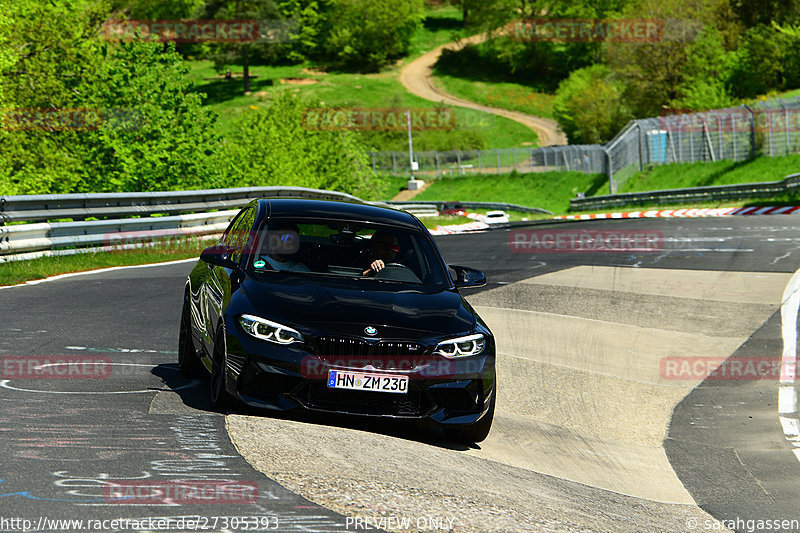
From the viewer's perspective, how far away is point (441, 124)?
102438 mm

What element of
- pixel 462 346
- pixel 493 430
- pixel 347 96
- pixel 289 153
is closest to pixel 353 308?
pixel 462 346

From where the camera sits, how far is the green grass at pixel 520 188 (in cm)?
6625

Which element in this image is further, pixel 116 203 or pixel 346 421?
pixel 116 203

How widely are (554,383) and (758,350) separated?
320cm

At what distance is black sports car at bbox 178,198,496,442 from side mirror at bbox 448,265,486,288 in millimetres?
16

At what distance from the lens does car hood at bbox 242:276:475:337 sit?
22.0ft

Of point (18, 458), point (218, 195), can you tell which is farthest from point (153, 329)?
point (218, 195)

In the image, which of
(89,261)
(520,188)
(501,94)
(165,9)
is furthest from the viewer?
(165,9)

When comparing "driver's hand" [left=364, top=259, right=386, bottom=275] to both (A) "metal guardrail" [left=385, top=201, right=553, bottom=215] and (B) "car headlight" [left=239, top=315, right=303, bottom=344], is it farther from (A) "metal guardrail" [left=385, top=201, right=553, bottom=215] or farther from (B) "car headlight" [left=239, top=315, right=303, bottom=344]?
(A) "metal guardrail" [left=385, top=201, right=553, bottom=215]

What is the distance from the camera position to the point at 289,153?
1950 inches

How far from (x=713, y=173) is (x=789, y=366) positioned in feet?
131

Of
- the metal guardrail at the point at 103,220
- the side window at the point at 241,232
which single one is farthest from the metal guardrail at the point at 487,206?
the side window at the point at 241,232

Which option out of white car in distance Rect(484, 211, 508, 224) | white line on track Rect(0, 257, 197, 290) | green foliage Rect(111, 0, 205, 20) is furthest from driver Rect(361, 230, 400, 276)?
green foliage Rect(111, 0, 205, 20)

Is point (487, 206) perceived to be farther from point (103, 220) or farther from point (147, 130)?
point (103, 220)
